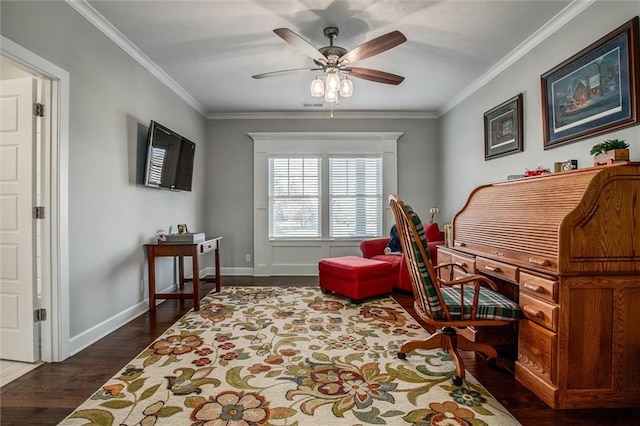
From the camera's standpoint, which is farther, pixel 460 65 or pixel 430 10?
pixel 460 65

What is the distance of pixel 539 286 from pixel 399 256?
2.56 metres

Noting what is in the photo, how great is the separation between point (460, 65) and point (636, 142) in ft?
6.51

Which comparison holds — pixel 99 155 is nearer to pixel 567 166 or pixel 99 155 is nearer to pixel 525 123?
pixel 567 166

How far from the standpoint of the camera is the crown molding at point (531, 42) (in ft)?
7.91

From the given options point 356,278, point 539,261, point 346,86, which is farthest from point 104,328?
point 539,261

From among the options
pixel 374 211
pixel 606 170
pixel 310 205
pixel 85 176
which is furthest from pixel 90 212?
pixel 374 211

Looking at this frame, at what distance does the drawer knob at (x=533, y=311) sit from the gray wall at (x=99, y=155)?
3176 mm

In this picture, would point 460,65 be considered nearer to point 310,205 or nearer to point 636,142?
point 636,142

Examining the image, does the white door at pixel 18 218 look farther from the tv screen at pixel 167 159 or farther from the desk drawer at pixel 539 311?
the desk drawer at pixel 539 311

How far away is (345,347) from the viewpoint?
2.45 meters

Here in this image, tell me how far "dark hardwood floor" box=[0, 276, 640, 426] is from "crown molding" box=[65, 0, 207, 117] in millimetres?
2654

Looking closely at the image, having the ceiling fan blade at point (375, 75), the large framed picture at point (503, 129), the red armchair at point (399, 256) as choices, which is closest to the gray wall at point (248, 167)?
the red armchair at point (399, 256)

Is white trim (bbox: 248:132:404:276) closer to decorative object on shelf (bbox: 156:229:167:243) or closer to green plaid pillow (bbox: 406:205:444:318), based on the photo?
decorative object on shelf (bbox: 156:229:167:243)

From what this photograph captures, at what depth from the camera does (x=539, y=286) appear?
175 centimetres
